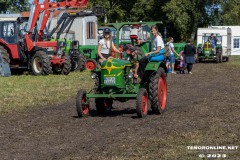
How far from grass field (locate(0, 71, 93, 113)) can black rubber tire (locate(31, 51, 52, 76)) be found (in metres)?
0.42

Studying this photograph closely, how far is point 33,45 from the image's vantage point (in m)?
26.5

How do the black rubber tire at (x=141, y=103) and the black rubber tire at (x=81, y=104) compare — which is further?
the black rubber tire at (x=81, y=104)

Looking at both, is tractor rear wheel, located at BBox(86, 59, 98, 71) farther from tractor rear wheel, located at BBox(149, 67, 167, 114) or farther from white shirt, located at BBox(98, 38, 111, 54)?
tractor rear wheel, located at BBox(149, 67, 167, 114)

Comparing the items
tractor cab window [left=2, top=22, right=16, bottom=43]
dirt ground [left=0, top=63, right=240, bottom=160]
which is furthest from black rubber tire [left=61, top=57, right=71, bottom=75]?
dirt ground [left=0, top=63, right=240, bottom=160]

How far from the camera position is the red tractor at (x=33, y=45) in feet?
85.4

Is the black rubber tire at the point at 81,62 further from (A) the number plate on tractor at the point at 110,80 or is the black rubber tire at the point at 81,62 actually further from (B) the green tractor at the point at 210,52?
(A) the number plate on tractor at the point at 110,80

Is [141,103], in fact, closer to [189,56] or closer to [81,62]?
[189,56]

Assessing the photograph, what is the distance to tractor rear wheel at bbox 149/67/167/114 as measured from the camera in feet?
41.0

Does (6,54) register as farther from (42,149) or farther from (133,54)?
(42,149)

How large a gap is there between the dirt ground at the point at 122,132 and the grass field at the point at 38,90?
3.09ft

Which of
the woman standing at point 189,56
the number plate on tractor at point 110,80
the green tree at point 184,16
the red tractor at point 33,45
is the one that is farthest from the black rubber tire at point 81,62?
the green tree at point 184,16

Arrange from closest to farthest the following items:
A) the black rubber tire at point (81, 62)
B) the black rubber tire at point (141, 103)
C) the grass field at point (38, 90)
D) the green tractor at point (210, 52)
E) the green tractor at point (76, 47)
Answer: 1. the black rubber tire at point (141, 103)
2. the grass field at point (38, 90)
3. the black rubber tire at point (81, 62)
4. the green tractor at point (76, 47)
5. the green tractor at point (210, 52)

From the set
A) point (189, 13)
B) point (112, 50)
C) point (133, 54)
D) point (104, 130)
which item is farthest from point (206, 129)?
point (189, 13)

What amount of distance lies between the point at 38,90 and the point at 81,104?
6776 mm
